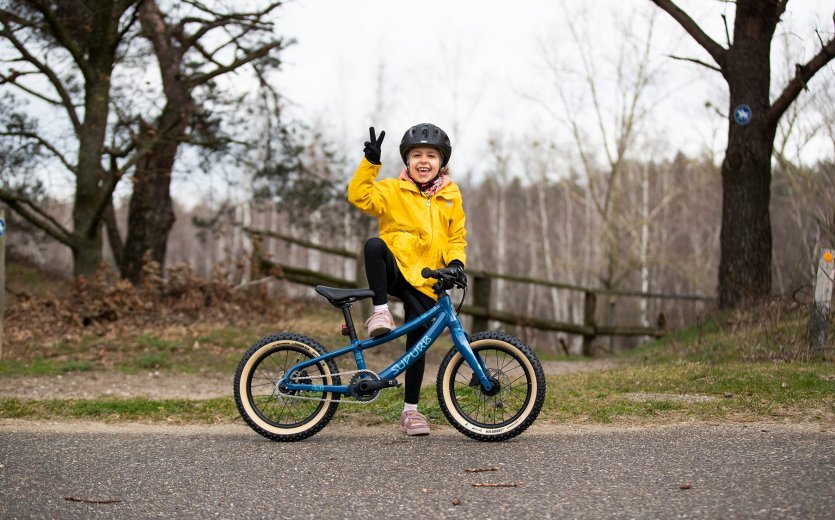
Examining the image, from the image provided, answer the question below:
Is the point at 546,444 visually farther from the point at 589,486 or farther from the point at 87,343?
the point at 87,343

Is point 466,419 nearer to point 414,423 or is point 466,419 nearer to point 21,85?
point 414,423

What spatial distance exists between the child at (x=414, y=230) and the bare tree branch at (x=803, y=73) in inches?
250

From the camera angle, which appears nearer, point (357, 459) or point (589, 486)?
point (589, 486)

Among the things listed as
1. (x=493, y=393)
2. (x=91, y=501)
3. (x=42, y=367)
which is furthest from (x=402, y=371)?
(x=42, y=367)

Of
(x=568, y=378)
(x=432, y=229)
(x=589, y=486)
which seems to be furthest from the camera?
(x=568, y=378)

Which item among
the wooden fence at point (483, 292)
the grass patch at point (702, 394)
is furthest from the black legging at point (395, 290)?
the wooden fence at point (483, 292)

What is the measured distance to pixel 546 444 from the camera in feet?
14.2

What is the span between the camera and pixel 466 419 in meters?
4.52

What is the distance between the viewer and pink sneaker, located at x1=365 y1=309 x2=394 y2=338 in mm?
4422

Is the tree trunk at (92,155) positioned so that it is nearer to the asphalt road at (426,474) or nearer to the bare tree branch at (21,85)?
the bare tree branch at (21,85)

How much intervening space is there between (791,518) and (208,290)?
32.5ft

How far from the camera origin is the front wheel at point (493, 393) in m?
4.41

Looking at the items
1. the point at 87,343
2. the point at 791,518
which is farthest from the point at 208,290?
the point at 791,518

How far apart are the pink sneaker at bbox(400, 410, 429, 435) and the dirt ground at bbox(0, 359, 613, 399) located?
2783 mm
